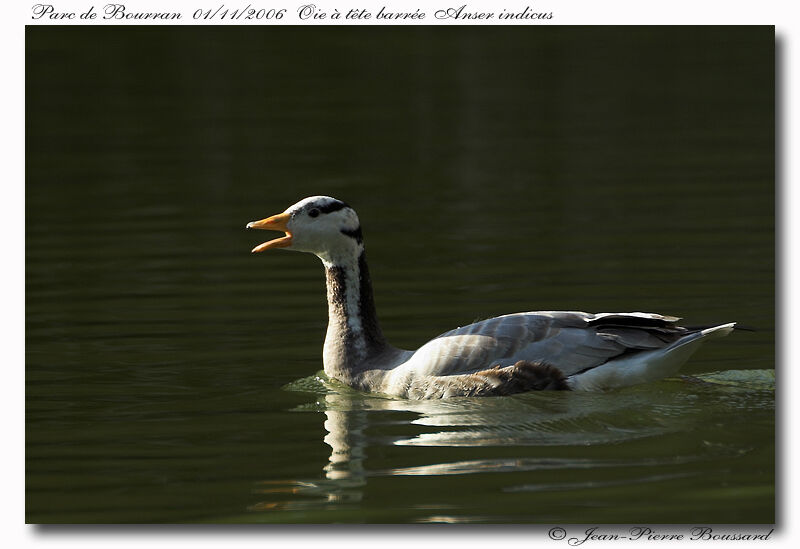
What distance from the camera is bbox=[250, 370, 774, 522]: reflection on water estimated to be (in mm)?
8461

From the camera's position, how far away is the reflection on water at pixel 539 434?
846cm

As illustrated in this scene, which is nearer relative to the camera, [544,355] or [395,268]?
[544,355]

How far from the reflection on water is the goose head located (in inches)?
46.3

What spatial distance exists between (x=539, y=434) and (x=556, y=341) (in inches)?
43.3

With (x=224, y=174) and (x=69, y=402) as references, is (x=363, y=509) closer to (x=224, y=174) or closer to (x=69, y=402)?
(x=69, y=402)

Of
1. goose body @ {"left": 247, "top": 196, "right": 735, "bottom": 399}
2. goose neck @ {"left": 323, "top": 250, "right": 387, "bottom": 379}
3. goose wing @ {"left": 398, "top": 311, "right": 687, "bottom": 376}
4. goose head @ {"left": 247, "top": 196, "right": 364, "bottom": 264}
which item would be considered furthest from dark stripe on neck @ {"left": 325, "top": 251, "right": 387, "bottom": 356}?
goose wing @ {"left": 398, "top": 311, "right": 687, "bottom": 376}

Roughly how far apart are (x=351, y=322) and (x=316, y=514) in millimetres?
3427

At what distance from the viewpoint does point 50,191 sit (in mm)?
20281

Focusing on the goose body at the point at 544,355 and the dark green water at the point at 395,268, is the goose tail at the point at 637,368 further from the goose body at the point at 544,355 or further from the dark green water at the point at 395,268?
the dark green water at the point at 395,268

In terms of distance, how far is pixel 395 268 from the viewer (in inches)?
589

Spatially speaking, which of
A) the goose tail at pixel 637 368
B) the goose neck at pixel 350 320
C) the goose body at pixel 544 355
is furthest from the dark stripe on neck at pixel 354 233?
the goose tail at pixel 637 368

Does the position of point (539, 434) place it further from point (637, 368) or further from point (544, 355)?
point (637, 368)

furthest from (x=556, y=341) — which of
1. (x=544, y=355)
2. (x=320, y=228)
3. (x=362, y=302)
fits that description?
(x=320, y=228)

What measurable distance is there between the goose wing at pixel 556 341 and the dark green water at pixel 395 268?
0.33 m
